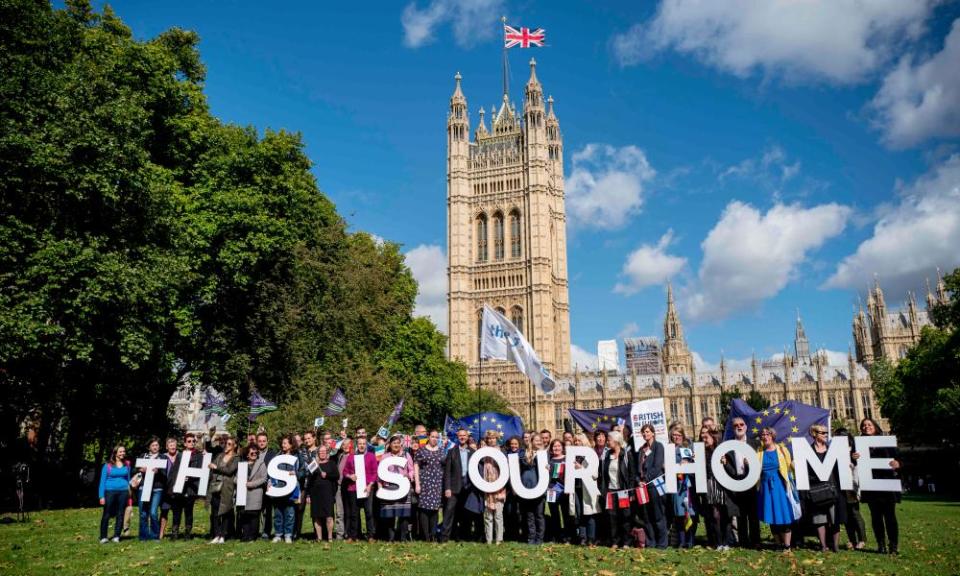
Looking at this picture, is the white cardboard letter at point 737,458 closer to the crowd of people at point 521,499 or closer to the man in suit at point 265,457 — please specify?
the crowd of people at point 521,499

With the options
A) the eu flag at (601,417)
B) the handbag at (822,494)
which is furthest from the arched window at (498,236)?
the handbag at (822,494)

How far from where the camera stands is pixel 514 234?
89750mm

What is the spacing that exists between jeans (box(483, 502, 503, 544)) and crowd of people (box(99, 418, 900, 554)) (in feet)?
0.06

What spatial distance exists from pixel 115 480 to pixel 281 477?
9.83ft

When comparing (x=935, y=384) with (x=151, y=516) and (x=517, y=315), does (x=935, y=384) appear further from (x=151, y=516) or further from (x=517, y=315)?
(x=517, y=315)

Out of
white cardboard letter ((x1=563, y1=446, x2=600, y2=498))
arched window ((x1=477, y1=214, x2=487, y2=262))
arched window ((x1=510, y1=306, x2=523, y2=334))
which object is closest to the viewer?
white cardboard letter ((x1=563, y1=446, x2=600, y2=498))

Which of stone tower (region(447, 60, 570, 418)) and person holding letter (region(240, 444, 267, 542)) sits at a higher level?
stone tower (region(447, 60, 570, 418))

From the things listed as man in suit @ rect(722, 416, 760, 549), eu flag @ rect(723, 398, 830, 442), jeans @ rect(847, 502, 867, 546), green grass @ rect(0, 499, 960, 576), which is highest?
eu flag @ rect(723, 398, 830, 442)

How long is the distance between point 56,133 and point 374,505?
39.2 ft

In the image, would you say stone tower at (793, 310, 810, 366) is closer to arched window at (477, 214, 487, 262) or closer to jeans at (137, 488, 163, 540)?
arched window at (477, 214, 487, 262)

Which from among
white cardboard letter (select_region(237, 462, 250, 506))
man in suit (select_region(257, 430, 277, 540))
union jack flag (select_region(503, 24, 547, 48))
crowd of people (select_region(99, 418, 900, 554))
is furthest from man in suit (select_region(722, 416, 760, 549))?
union jack flag (select_region(503, 24, 547, 48))

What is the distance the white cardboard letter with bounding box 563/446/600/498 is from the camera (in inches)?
465

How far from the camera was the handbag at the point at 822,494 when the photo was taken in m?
10.9

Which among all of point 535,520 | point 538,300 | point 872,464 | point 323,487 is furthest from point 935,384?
point 538,300
